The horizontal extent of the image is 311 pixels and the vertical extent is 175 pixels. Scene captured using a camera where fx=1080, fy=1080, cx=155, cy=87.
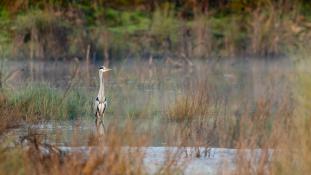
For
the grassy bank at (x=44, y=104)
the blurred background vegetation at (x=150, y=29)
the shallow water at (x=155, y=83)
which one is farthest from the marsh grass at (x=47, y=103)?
the blurred background vegetation at (x=150, y=29)

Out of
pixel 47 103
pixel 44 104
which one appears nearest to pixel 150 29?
pixel 47 103

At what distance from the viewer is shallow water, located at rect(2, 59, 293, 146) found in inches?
429

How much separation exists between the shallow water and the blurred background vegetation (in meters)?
0.60

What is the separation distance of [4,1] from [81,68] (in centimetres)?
487

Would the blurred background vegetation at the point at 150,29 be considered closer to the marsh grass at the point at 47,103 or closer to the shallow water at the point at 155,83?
the shallow water at the point at 155,83

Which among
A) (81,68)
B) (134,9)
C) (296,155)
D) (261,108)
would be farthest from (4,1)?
(296,155)

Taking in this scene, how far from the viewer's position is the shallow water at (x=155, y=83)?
1090 centimetres

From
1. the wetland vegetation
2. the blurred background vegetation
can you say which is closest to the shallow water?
the wetland vegetation

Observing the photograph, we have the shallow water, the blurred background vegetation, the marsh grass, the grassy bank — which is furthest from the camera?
the blurred background vegetation

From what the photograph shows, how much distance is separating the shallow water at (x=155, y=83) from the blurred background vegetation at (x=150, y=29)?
0.60 meters

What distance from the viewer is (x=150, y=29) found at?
2181cm

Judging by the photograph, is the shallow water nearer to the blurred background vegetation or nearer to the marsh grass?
the marsh grass

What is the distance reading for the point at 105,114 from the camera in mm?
11859

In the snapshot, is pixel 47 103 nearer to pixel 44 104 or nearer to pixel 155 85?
pixel 44 104
